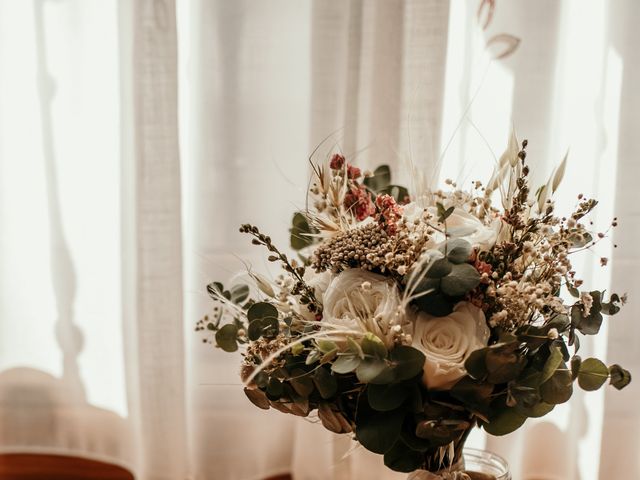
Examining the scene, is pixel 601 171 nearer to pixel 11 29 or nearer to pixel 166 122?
pixel 166 122

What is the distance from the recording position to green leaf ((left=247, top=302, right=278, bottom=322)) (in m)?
0.82

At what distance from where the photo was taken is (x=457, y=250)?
28.9 inches

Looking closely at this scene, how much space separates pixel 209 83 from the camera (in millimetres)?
1307

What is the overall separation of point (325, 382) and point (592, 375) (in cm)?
28

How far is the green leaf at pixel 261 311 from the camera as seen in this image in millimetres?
→ 820

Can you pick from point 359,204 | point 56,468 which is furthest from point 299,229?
point 56,468

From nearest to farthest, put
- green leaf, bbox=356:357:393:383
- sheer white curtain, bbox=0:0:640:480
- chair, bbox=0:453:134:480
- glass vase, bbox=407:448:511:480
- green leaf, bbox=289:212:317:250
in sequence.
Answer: green leaf, bbox=356:357:393:383, glass vase, bbox=407:448:511:480, green leaf, bbox=289:212:317:250, sheer white curtain, bbox=0:0:640:480, chair, bbox=0:453:134:480

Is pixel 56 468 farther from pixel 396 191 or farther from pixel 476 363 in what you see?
pixel 476 363

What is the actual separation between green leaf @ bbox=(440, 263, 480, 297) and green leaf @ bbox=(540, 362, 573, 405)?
0.41ft

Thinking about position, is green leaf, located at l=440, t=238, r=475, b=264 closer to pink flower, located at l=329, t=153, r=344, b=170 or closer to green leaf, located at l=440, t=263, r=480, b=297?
green leaf, located at l=440, t=263, r=480, b=297

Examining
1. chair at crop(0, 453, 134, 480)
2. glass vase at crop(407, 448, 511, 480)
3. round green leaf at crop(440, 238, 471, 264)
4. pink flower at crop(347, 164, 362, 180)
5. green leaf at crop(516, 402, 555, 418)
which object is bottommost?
chair at crop(0, 453, 134, 480)

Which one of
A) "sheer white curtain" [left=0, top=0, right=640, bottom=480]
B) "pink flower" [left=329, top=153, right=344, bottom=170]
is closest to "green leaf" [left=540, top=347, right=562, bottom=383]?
"pink flower" [left=329, top=153, right=344, bottom=170]

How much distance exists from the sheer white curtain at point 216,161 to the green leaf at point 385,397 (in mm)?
563

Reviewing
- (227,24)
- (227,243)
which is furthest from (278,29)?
(227,243)
